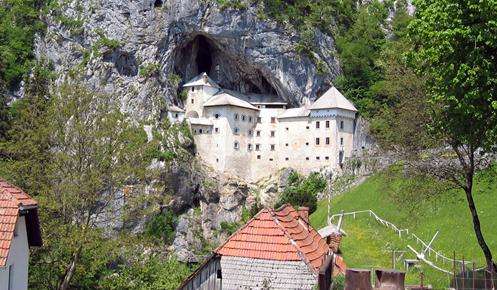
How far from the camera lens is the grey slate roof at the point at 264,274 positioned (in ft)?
56.2

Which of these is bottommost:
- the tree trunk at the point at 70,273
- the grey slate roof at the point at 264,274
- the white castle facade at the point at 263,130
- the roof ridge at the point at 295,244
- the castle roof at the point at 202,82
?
the tree trunk at the point at 70,273

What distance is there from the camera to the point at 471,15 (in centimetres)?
1709

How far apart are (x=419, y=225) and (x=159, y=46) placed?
41.9 metres

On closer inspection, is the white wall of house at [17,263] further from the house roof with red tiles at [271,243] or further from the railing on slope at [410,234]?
the railing on slope at [410,234]

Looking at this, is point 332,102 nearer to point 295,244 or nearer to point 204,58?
point 204,58

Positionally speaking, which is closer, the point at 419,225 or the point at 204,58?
the point at 419,225

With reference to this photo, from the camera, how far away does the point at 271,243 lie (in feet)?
57.8

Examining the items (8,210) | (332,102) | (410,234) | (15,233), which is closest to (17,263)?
(15,233)

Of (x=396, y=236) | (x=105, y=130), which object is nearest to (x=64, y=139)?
(x=105, y=130)

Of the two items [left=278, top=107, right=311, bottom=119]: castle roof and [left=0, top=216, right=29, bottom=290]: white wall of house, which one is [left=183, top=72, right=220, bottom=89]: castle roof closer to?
[left=278, top=107, right=311, bottom=119]: castle roof

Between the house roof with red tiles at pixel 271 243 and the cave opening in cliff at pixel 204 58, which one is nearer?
the house roof with red tiles at pixel 271 243

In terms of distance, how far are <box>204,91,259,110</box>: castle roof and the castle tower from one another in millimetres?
819

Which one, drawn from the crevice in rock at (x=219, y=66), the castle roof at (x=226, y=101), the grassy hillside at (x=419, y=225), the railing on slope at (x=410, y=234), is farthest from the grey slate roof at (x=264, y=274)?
the crevice in rock at (x=219, y=66)

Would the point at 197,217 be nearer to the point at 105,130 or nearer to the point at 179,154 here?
the point at 179,154
